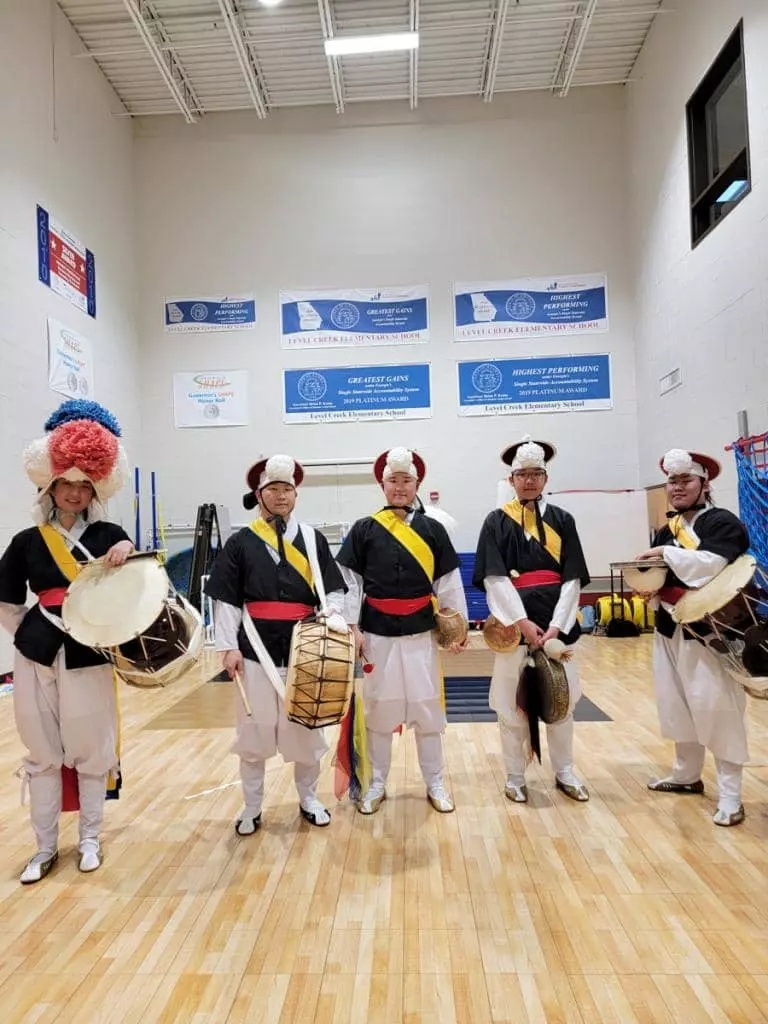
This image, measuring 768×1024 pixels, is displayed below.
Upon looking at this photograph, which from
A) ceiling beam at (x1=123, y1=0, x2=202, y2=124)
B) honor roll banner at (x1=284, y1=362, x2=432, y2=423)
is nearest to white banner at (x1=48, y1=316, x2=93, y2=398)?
honor roll banner at (x1=284, y1=362, x2=432, y2=423)

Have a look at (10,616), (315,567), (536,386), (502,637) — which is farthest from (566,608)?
(536,386)

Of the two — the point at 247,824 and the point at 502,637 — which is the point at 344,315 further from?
the point at 247,824

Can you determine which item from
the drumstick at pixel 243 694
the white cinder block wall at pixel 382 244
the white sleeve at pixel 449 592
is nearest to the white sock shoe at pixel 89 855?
the drumstick at pixel 243 694

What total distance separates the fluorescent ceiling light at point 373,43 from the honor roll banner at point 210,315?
312cm

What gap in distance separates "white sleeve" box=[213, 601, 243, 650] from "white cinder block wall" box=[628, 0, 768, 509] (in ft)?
15.6

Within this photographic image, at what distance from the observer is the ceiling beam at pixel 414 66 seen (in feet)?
24.4

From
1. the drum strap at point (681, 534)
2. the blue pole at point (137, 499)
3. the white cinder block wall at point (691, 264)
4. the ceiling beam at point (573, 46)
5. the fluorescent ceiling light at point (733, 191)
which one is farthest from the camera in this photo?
the blue pole at point (137, 499)

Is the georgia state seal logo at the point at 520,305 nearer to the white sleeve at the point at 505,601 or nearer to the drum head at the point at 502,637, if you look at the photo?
the white sleeve at the point at 505,601

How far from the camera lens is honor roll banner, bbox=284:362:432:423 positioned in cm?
902

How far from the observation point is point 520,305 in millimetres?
9000

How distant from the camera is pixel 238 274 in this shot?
30.2 ft

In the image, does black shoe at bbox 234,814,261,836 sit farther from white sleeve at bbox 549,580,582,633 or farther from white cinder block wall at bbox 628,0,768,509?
white cinder block wall at bbox 628,0,768,509

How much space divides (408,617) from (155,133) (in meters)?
9.15

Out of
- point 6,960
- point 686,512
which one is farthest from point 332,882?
point 686,512
